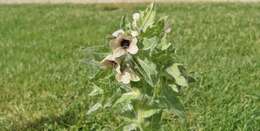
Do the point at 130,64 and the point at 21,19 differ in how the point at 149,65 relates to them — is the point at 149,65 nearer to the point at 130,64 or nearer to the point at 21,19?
the point at 130,64

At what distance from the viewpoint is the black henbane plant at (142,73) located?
1.83 metres

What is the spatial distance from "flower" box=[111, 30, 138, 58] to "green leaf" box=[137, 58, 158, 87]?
3.8 inches

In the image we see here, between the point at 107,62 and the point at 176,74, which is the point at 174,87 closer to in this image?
the point at 176,74

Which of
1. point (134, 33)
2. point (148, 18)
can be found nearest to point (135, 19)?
point (148, 18)

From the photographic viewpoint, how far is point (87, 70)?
5.93 metres

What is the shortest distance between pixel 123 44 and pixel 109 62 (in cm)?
9

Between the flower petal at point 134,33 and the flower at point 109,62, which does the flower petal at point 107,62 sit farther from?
the flower petal at point 134,33

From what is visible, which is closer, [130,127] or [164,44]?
Answer: [164,44]

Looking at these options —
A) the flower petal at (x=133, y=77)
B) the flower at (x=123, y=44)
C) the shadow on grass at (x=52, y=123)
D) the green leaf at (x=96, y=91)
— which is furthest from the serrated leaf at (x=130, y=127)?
the shadow on grass at (x=52, y=123)

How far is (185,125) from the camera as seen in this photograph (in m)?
3.97

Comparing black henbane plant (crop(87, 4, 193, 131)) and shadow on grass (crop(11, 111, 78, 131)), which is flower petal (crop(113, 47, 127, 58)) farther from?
shadow on grass (crop(11, 111, 78, 131))

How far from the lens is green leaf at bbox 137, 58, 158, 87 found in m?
1.86

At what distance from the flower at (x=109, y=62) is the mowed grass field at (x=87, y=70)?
0.13 metres

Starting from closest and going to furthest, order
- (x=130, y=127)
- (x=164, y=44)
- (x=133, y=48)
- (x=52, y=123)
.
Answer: (x=133, y=48)
(x=164, y=44)
(x=130, y=127)
(x=52, y=123)
